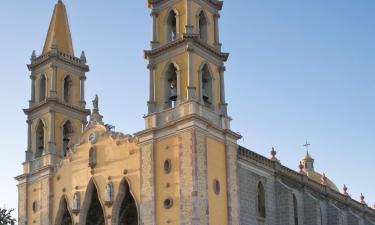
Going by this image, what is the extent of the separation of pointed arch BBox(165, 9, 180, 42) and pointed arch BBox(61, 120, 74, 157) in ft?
30.7

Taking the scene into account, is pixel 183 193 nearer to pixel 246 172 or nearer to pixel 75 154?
pixel 246 172

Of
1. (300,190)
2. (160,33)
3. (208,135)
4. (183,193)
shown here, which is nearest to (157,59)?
(160,33)

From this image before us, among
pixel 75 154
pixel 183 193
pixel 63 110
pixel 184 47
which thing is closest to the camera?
pixel 183 193

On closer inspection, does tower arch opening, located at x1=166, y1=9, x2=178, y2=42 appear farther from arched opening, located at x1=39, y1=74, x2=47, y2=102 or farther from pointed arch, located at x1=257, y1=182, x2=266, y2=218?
arched opening, located at x1=39, y1=74, x2=47, y2=102

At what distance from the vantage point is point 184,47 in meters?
41.7

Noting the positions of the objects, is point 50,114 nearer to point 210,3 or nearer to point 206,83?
point 206,83

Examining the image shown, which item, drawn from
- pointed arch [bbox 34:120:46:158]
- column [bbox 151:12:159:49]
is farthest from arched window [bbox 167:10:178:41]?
pointed arch [bbox 34:120:46:158]

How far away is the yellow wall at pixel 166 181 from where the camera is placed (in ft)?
128

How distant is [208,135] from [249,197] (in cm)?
431

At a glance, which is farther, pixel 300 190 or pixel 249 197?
pixel 300 190

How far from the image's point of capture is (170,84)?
42.7 metres

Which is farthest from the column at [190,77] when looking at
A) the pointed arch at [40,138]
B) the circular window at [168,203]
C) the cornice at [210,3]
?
the pointed arch at [40,138]

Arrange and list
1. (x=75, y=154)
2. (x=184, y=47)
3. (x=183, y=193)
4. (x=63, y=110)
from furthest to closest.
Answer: (x=63, y=110) < (x=75, y=154) < (x=184, y=47) < (x=183, y=193)

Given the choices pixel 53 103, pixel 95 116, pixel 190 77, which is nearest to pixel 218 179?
pixel 190 77
